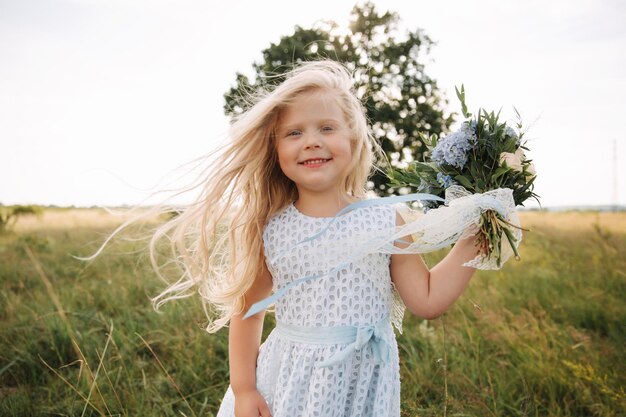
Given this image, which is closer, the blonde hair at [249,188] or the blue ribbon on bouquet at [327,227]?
the blue ribbon on bouquet at [327,227]

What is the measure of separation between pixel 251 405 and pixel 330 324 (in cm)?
48

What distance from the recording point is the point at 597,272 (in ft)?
16.0

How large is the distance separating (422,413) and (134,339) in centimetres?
225

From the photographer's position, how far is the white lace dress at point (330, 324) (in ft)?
6.04

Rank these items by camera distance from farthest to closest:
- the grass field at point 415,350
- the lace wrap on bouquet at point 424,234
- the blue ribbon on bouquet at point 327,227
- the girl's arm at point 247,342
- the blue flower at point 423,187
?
the grass field at point 415,350 → the girl's arm at point 247,342 → the blue flower at point 423,187 → the blue ribbon on bouquet at point 327,227 → the lace wrap on bouquet at point 424,234

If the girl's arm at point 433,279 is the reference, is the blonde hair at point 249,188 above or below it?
above

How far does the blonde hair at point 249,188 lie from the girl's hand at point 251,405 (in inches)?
14.1

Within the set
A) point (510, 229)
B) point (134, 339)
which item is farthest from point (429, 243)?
point (134, 339)

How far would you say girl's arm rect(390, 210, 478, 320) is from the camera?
1.77 metres

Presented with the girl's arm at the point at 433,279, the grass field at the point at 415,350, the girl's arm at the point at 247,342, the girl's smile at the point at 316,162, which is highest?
the girl's smile at the point at 316,162

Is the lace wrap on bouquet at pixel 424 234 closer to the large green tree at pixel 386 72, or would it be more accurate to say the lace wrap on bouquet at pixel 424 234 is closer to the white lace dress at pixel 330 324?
the white lace dress at pixel 330 324

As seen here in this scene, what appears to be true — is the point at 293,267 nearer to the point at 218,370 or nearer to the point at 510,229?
the point at 510,229

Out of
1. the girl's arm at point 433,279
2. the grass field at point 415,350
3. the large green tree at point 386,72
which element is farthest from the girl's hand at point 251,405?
the large green tree at point 386,72

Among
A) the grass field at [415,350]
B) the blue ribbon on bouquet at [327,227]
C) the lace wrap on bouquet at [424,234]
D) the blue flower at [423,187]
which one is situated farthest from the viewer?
the grass field at [415,350]
